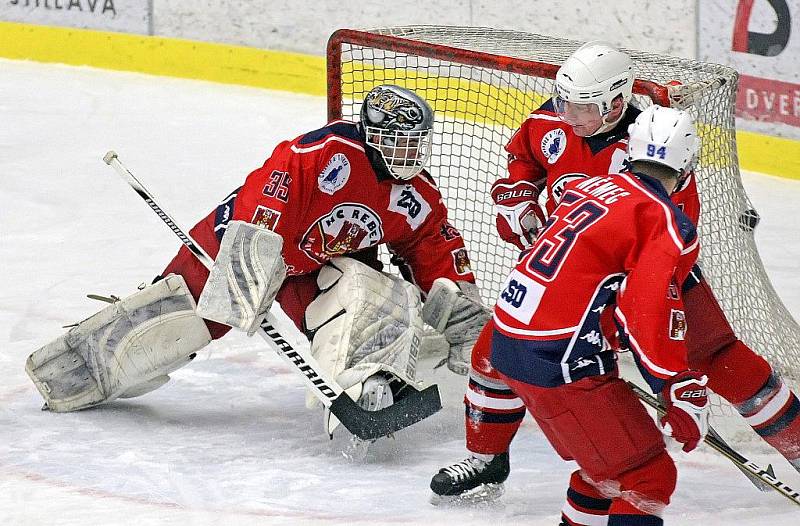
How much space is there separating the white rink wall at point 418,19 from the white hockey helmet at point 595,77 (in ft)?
9.39

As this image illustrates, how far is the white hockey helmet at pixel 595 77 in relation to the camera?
293cm

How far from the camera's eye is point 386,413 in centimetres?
312

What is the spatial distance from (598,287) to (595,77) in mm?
693

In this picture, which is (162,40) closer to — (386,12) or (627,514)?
(386,12)

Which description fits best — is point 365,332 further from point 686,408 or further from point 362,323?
point 686,408

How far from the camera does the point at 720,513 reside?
2.86 m

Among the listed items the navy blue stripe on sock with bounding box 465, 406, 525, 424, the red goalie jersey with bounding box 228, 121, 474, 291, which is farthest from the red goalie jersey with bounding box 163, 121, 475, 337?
the navy blue stripe on sock with bounding box 465, 406, 525, 424

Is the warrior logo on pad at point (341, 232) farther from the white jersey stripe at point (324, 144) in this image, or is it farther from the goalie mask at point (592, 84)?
the goalie mask at point (592, 84)

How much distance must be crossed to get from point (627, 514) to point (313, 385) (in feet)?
3.16

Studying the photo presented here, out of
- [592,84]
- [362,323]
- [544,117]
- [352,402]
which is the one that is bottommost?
[352,402]

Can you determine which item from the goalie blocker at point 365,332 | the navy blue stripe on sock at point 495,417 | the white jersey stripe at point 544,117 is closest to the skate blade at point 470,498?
the navy blue stripe on sock at point 495,417

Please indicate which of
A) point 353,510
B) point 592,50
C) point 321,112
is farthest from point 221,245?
point 321,112

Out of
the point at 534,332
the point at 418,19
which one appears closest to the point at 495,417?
the point at 534,332

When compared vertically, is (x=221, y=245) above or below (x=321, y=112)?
above
